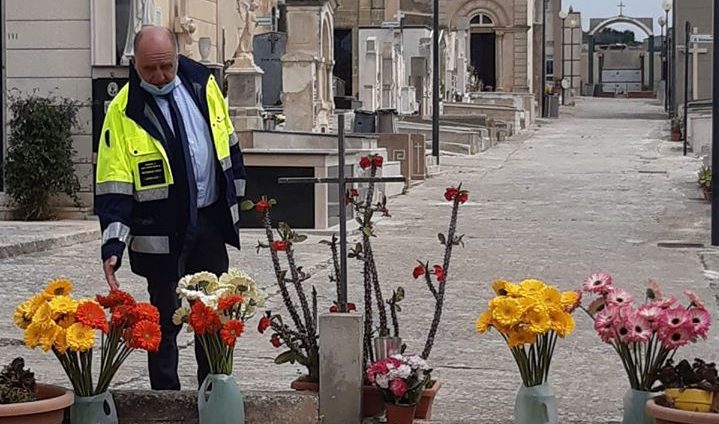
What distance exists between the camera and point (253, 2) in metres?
23.9

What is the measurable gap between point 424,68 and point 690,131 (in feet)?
28.3

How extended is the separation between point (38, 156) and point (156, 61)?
10750 mm

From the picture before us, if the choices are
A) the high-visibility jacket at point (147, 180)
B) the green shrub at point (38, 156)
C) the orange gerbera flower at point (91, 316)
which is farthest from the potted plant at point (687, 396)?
the green shrub at point (38, 156)

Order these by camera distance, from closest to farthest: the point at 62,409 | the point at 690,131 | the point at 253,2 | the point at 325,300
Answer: the point at 62,409 → the point at 325,300 → the point at 253,2 → the point at 690,131

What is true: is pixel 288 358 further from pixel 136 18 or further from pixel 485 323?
pixel 136 18

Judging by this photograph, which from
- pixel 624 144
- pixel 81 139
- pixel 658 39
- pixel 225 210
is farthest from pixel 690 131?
pixel 658 39

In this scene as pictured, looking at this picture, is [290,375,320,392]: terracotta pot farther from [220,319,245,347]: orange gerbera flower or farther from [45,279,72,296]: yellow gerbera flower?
[45,279,72,296]: yellow gerbera flower

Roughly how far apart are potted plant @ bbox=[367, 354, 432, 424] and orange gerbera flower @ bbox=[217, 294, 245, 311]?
59 centimetres

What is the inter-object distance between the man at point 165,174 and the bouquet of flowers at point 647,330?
1.59m

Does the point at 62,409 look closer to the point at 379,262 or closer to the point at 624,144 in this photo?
the point at 379,262

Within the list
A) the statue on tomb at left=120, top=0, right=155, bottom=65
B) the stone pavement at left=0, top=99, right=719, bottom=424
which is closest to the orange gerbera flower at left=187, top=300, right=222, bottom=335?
the stone pavement at left=0, top=99, right=719, bottom=424

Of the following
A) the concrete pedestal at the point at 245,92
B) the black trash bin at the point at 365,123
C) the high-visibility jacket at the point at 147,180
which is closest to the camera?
the high-visibility jacket at the point at 147,180

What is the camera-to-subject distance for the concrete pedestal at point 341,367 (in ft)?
18.5

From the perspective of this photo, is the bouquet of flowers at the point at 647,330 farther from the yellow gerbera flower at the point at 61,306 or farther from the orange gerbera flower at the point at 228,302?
the yellow gerbera flower at the point at 61,306
